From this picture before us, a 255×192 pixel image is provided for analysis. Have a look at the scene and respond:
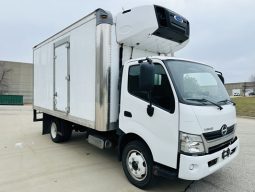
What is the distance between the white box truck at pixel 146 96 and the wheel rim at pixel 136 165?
0.02 meters

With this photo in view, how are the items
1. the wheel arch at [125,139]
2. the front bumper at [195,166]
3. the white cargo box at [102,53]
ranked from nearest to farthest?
the front bumper at [195,166] → the wheel arch at [125,139] → the white cargo box at [102,53]

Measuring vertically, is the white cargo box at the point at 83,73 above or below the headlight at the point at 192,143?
above

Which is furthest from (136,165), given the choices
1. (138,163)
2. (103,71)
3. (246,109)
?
(246,109)

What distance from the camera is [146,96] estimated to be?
12.2 ft

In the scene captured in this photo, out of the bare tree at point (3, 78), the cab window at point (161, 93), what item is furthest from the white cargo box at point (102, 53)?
the bare tree at point (3, 78)

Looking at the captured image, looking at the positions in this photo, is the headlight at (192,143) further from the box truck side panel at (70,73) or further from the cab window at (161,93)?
the box truck side panel at (70,73)

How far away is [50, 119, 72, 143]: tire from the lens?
6.73 meters

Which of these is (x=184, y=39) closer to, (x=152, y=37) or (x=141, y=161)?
(x=152, y=37)

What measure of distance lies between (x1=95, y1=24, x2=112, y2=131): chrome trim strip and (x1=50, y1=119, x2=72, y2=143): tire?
9.03 feet

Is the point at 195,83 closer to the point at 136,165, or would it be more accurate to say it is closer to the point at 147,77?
the point at 147,77

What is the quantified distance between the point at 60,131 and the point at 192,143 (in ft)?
15.5

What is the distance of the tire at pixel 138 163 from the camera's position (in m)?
3.73

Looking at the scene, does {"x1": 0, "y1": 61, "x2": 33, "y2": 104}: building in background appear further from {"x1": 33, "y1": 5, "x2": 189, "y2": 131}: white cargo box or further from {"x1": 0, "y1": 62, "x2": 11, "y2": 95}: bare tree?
{"x1": 33, "y1": 5, "x2": 189, "y2": 131}: white cargo box

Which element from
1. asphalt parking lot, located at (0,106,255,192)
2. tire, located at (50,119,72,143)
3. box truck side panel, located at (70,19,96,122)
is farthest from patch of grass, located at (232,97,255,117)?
box truck side panel, located at (70,19,96,122)
